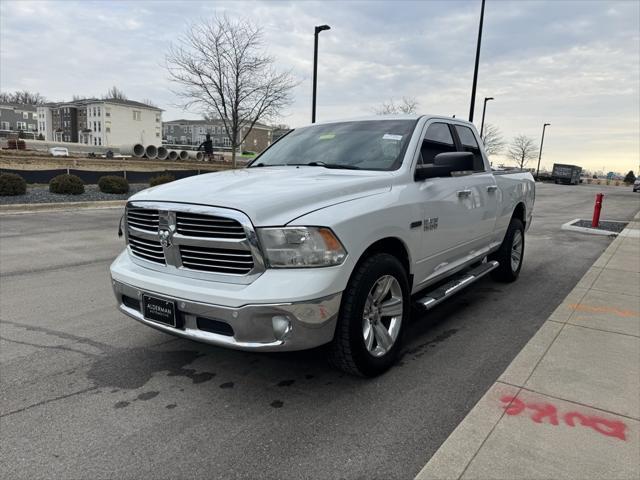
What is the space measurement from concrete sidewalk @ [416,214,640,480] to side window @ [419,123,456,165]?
179 centimetres

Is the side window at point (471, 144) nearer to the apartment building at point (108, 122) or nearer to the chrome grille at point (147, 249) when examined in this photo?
the chrome grille at point (147, 249)

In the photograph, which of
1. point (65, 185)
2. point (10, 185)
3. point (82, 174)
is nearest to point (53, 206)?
point (10, 185)

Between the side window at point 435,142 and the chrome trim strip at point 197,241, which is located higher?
the side window at point 435,142

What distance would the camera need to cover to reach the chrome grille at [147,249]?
3266 mm

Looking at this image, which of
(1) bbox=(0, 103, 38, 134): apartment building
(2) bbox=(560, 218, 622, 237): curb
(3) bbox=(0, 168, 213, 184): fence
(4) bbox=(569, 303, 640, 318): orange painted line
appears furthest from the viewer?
(1) bbox=(0, 103, 38, 134): apartment building

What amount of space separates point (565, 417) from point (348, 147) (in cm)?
258

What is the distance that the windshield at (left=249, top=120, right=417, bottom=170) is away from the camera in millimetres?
3957

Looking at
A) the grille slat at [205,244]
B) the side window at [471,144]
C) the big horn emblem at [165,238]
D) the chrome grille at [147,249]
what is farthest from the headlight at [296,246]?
the side window at [471,144]

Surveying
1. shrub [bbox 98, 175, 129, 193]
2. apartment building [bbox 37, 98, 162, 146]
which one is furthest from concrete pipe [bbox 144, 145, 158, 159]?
shrub [bbox 98, 175, 129, 193]

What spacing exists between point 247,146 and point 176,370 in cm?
10607

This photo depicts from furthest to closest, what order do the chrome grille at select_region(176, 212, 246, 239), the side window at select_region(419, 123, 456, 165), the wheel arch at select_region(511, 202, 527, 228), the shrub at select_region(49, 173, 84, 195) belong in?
the shrub at select_region(49, 173, 84, 195), the wheel arch at select_region(511, 202, 527, 228), the side window at select_region(419, 123, 456, 165), the chrome grille at select_region(176, 212, 246, 239)

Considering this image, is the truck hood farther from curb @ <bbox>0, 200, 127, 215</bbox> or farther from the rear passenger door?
curb @ <bbox>0, 200, 127, 215</bbox>

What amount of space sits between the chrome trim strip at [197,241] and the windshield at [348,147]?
1393 millimetres

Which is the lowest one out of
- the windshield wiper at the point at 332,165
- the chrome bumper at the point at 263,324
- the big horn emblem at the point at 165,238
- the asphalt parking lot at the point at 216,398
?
the asphalt parking lot at the point at 216,398
